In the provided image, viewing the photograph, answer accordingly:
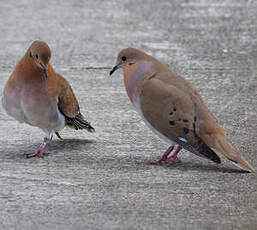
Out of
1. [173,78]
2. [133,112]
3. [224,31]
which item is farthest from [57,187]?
[224,31]

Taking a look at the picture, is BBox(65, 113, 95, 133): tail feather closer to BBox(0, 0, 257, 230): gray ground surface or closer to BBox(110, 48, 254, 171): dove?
BBox(0, 0, 257, 230): gray ground surface

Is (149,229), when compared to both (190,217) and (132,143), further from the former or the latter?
(132,143)

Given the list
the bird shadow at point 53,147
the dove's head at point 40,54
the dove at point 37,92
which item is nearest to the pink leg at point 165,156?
the bird shadow at point 53,147

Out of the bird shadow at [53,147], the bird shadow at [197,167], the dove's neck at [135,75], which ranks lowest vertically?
the bird shadow at [53,147]

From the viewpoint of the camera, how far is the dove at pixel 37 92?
5051 mm

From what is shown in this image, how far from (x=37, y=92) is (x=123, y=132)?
1001mm

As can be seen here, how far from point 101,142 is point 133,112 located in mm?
827

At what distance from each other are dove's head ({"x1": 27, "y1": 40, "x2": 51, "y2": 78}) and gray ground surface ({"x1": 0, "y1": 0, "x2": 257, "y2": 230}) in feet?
2.31

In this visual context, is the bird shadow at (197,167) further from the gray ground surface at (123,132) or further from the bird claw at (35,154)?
the bird claw at (35,154)

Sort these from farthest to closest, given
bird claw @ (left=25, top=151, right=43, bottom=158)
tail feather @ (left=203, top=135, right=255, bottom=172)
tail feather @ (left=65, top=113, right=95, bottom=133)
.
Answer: tail feather @ (left=65, top=113, right=95, bottom=133) < bird claw @ (left=25, top=151, right=43, bottom=158) < tail feather @ (left=203, top=135, right=255, bottom=172)

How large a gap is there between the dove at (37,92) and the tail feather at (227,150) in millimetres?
1136

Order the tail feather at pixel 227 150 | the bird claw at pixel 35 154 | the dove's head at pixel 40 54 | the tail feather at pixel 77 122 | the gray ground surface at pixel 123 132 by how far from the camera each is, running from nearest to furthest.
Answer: the gray ground surface at pixel 123 132
the tail feather at pixel 227 150
the dove's head at pixel 40 54
the bird claw at pixel 35 154
the tail feather at pixel 77 122

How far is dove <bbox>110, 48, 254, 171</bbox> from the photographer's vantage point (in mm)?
4879

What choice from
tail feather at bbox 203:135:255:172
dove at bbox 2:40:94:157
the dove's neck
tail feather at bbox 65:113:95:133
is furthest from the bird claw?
tail feather at bbox 203:135:255:172
